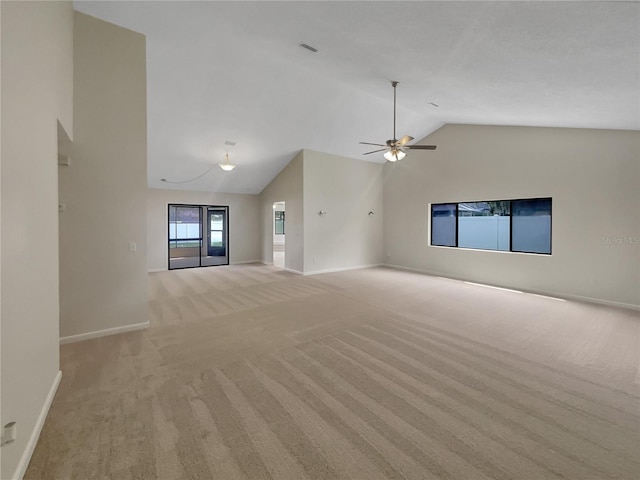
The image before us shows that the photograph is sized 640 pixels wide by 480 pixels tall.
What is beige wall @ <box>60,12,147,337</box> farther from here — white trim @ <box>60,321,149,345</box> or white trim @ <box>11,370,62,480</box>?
white trim @ <box>11,370,62,480</box>

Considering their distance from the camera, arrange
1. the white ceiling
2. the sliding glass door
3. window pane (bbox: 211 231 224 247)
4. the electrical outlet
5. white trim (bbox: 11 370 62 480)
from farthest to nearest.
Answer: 1. window pane (bbox: 211 231 224 247)
2. the sliding glass door
3. the white ceiling
4. white trim (bbox: 11 370 62 480)
5. the electrical outlet

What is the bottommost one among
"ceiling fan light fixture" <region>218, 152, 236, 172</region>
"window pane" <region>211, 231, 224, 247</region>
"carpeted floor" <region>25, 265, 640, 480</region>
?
"carpeted floor" <region>25, 265, 640, 480</region>

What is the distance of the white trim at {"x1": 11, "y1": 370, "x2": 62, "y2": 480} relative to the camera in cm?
159

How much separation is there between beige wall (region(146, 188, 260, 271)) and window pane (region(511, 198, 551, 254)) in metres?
7.97

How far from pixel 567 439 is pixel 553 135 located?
586cm

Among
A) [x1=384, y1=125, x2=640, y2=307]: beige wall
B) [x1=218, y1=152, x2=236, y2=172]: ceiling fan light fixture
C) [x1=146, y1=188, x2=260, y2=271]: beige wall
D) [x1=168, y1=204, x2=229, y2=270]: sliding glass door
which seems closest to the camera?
[x1=384, y1=125, x2=640, y2=307]: beige wall

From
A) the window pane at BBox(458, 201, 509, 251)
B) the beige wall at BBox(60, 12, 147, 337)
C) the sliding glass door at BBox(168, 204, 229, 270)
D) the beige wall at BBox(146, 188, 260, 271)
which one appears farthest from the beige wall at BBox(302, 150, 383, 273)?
A: the beige wall at BBox(60, 12, 147, 337)

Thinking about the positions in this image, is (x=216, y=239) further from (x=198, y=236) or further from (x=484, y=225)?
(x=484, y=225)

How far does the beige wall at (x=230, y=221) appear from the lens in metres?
8.49

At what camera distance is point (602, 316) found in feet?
14.6

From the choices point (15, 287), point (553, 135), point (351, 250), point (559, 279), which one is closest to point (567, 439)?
point (15, 287)

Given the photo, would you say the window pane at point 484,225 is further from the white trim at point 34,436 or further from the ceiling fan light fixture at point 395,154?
the white trim at point 34,436

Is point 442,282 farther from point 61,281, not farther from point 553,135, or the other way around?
point 61,281

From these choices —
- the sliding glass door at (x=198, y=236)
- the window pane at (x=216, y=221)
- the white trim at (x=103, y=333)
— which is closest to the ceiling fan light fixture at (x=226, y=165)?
the sliding glass door at (x=198, y=236)
